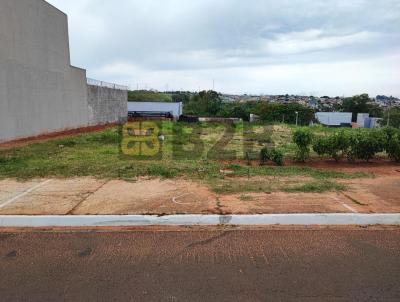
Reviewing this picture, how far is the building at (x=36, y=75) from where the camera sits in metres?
15.4

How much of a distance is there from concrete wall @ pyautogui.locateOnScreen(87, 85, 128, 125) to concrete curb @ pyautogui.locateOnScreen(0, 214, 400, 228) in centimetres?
2300

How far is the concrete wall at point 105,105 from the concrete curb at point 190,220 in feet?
75.5

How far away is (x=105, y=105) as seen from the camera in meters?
31.5

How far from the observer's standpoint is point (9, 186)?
723cm

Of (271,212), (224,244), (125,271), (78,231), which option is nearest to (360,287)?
(224,244)

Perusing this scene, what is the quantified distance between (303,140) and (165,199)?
5.74 metres

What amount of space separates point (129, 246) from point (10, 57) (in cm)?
1456

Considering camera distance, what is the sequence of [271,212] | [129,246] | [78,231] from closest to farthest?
[129,246] → [78,231] → [271,212]

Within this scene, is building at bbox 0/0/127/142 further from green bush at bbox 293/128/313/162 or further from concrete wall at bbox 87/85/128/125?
green bush at bbox 293/128/313/162

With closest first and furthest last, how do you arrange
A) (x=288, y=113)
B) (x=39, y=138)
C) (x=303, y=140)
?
(x=303, y=140), (x=39, y=138), (x=288, y=113)

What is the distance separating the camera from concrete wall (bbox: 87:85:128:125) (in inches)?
1090

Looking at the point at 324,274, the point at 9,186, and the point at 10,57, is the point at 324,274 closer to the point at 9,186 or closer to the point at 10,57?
the point at 9,186

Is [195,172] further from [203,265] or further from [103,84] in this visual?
[103,84]

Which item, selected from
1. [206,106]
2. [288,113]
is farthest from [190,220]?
[206,106]
